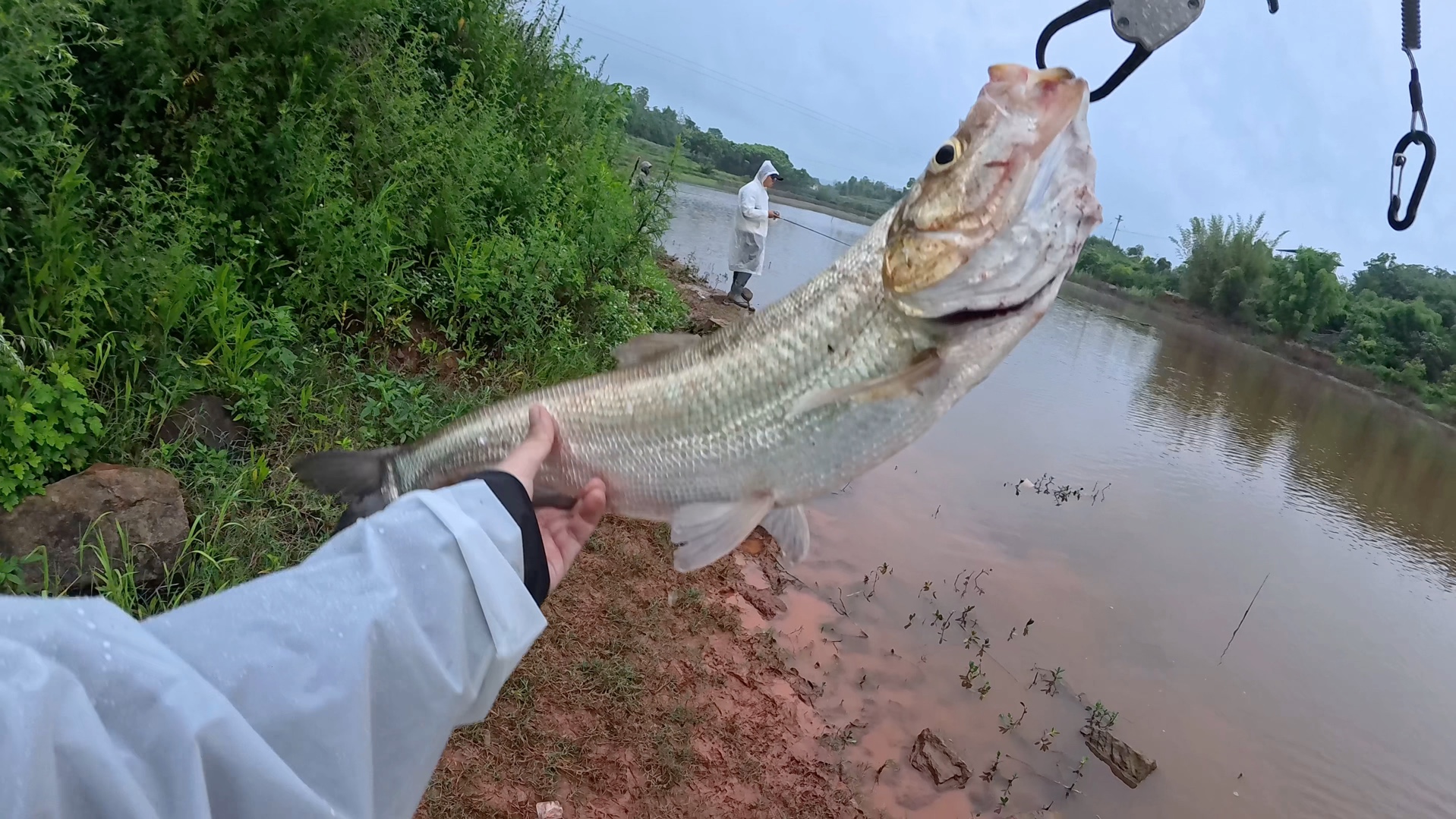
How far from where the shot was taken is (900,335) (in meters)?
2.09

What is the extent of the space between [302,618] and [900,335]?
1.55 metres

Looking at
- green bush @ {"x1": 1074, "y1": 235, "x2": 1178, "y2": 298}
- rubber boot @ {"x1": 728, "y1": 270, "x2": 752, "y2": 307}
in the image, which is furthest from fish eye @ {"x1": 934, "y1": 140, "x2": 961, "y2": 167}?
green bush @ {"x1": 1074, "y1": 235, "x2": 1178, "y2": 298}

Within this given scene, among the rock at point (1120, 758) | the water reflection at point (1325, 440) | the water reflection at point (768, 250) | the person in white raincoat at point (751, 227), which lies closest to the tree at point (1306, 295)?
the water reflection at point (1325, 440)

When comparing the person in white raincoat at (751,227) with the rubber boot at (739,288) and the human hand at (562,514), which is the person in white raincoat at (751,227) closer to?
the rubber boot at (739,288)

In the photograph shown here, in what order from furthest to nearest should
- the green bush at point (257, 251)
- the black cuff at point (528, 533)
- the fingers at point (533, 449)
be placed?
1. the green bush at point (257, 251)
2. the fingers at point (533, 449)
3. the black cuff at point (528, 533)

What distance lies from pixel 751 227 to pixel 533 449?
37.1ft

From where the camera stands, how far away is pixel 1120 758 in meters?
6.02

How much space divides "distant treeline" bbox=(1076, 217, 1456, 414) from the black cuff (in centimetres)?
2942

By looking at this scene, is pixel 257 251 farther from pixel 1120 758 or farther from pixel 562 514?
pixel 1120 758

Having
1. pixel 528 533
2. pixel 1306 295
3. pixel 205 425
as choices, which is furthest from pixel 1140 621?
pixel 1306 295

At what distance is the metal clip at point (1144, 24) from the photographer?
2102 mm

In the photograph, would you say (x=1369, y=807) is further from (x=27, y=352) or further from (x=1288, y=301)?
(x=1288, y=301)

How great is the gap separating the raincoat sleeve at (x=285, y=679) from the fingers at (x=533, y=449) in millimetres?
476

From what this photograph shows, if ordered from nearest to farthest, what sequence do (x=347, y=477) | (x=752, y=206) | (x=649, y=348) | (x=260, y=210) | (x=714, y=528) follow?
(x=714, y=528) < (x=649, y=348) < (x=347, y=477) < (x=260, y=210) < (x=752, y=206)
